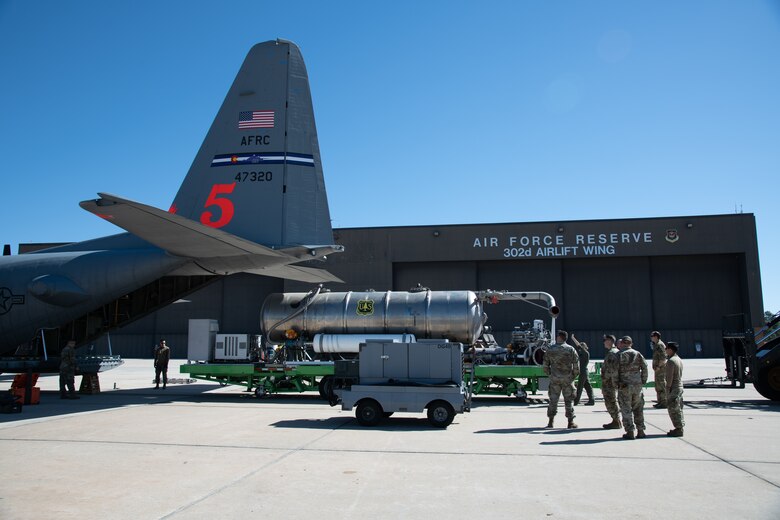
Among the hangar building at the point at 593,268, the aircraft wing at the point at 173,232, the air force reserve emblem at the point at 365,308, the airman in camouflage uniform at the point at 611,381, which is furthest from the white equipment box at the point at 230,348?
the hangar building at the point at 593,268

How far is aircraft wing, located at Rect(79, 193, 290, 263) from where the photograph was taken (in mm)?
11961

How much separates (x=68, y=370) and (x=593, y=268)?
33022 mm

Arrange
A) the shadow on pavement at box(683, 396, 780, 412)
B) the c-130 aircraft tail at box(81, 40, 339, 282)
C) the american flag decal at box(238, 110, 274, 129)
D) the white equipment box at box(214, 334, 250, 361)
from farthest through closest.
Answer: the white equipment box at box(214, 334, 250, 361)
the american flag decal at box(238, 110, 274, 129)
the c-130 aircraft tail at box(81, 40, 339, 282)
the shadow on pavement at box(683, 396, 780, 412)

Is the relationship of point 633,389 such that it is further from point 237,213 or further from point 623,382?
point 237,213

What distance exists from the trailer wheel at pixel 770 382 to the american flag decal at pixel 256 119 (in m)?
15.0

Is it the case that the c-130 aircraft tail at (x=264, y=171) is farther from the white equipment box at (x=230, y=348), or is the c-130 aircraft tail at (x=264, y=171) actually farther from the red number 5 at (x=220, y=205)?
the white equipment box at (x=230, y=348)

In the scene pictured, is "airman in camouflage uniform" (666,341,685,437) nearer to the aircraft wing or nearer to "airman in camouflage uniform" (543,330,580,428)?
"airman in camouflage uniform" (543,330,580,428)

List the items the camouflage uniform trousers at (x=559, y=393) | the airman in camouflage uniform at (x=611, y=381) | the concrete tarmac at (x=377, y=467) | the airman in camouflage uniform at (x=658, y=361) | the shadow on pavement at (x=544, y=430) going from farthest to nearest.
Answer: the airman in camouflage uniform at (x=658, y=361)
the camouflage uniform trousers at (x=559, y=393)
the airman in camouflage uniform at (x=611, y=381)
the shadow on pavement at (x=544, y=430)
the concrete tarmac at (x=377, y=467)

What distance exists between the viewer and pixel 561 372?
428 inches

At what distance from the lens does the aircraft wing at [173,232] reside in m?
12.0

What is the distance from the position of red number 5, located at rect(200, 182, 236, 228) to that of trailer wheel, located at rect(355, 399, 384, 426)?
7.15m

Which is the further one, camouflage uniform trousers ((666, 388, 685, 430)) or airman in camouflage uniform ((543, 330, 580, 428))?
airman in camouflage uniform ((543, 330, 580, 428))

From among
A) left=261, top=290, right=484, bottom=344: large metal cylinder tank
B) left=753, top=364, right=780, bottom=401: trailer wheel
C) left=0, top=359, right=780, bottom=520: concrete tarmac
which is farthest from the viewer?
left=261, top=290, right=484, bottom=344: large metal cylinder tank

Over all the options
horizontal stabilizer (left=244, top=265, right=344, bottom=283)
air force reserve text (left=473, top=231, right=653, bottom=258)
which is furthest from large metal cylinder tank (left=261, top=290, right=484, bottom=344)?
air force reserve text (left=473, top=231, right=653, bottom=258)
